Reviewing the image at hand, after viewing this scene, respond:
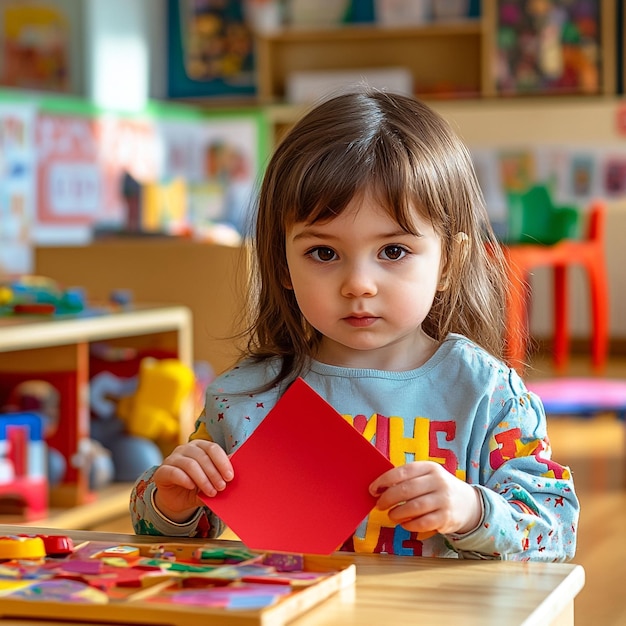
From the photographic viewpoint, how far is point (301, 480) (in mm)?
734

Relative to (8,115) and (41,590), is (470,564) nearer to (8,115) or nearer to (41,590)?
(41,590)

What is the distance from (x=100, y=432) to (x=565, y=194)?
3.22m

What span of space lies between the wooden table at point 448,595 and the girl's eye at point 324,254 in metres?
0.21

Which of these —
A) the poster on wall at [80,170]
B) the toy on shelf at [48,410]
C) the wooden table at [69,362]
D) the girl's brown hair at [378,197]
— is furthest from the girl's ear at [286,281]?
the poster on wall at [80,170]

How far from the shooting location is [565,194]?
520 centimetres

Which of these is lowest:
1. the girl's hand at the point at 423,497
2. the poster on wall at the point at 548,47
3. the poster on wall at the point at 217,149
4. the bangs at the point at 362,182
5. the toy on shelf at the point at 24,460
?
the toy on shelf at the point at 24,460

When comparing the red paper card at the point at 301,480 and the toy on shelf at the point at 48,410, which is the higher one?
the red paper card at the point at 301,480

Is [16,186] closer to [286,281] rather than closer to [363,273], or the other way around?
[286,281]

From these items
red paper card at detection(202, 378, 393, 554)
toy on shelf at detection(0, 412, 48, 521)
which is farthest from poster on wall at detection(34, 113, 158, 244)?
red paper card at detection(202, 378, 393, 554)

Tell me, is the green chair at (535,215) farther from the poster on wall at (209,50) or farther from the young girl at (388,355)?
the young girl at (388,355)

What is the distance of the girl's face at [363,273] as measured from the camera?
0.82m

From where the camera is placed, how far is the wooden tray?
57cm

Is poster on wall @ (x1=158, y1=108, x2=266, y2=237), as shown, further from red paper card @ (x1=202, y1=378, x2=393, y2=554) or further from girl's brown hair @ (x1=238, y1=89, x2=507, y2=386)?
red paper card @ (x1=202, y1=378, x2=393, y2=554)

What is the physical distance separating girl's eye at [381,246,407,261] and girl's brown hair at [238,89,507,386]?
19 millimetres
